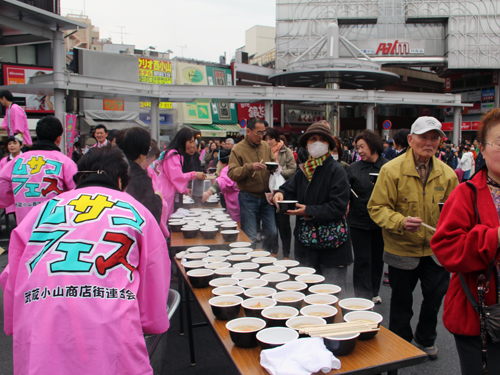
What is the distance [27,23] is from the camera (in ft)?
43.0

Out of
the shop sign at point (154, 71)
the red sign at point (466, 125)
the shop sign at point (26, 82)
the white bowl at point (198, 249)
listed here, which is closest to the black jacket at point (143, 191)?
the white bowl at point (198, 249)

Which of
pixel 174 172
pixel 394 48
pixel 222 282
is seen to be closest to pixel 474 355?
pixel 222 282

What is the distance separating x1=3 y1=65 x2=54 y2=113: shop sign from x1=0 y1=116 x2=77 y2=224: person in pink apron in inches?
647

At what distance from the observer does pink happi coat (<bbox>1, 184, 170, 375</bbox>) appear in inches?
59.1

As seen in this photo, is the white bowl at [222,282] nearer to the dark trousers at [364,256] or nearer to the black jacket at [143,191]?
the black jacket at [143,191]

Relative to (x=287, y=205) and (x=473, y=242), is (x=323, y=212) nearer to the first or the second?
(x=287, y=205)

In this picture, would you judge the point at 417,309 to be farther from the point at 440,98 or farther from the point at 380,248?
the point at 440,98

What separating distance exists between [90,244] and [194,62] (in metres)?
29.9

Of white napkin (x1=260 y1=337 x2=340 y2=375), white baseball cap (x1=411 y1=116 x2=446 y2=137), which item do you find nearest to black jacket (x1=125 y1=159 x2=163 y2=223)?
white napkin (x1=260 y1=337 x2=340 y2=375)

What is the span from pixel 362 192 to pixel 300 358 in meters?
3.04

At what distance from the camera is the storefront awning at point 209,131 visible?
91.8 ft

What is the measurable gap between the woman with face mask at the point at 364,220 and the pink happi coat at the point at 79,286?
3048 mm

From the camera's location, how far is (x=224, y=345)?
181cm

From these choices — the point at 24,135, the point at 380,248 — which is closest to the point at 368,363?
the point at 380,248
